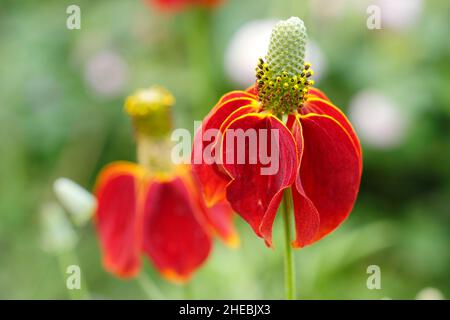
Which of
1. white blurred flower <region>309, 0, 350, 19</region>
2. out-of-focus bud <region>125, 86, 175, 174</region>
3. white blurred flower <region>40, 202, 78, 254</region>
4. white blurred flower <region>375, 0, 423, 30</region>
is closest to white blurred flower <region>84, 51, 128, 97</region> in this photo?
white blurred flower <region>309, 0, 350, 19</region>

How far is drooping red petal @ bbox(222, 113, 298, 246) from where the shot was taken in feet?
2.49

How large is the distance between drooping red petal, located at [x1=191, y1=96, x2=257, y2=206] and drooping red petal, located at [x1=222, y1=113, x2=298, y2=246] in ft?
0.11

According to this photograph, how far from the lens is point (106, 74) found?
6.91ft

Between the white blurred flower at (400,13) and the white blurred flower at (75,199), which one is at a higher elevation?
the white blurred flower at (400,13)

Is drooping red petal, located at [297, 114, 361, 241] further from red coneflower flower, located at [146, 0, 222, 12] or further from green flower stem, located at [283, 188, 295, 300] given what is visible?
red coneflower flower, located at [146, 0, 222, 12]

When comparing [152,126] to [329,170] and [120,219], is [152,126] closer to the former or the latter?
[120,219]

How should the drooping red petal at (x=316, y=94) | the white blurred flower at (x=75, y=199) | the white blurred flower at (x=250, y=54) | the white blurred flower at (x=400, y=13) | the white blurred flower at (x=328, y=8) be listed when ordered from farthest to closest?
the white blurred flower at (x=328, y=8), the white blurred flower at (x=400, y=13), the white blurred flower at (x=250, y=54), the white blurred flower at (x=75, y=199), the drooping red petal at (x=316, y=94)

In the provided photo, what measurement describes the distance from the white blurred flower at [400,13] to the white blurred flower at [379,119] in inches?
8.4

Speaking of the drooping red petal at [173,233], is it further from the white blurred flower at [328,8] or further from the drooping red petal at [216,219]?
the white blurred flower at [328,8]

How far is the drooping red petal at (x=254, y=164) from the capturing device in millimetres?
759

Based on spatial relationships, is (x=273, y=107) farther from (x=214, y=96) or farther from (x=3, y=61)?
(x=3, y=61)

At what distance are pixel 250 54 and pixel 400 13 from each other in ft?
1.55

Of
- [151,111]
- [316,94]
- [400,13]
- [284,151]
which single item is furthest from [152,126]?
[400,13]

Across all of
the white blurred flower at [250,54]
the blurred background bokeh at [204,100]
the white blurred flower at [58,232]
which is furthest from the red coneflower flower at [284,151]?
the white blurred flower at [250,54]
